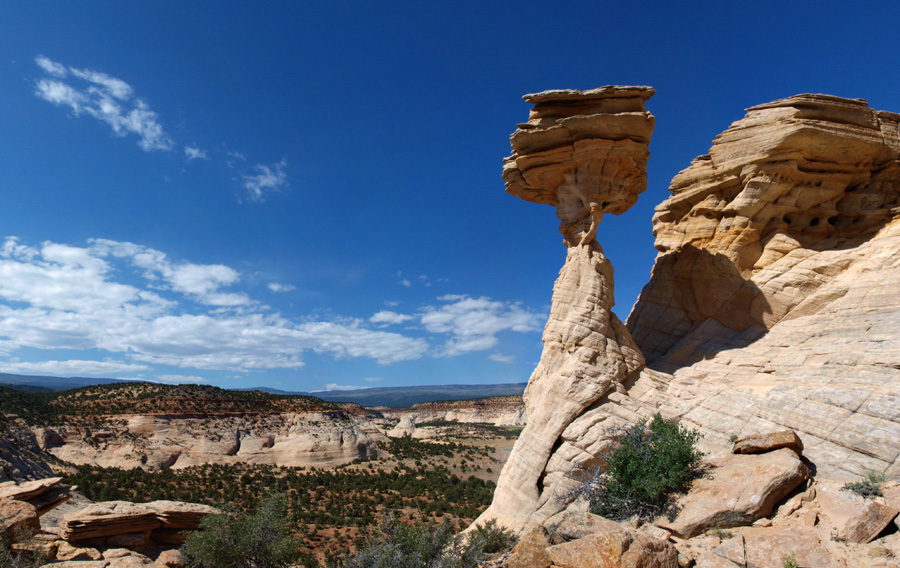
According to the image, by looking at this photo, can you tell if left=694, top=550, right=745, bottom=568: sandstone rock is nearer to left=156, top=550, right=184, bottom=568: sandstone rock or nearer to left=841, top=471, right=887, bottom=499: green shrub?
left=841, top=471, right=887, bottom=499: green shrub

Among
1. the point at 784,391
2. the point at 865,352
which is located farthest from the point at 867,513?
the point at 865,352

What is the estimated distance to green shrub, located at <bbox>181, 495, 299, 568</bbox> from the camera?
53.1 feet

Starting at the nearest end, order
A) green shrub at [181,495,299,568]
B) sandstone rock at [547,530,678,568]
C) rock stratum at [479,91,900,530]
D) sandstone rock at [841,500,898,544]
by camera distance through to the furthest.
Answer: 1. sandstone rock at [547,530,678,568]
2. sandstone rock at [841,500,898,544]
3. rock stratum at [479,91,900,530]
4. green shrub at [181,495,299,568]

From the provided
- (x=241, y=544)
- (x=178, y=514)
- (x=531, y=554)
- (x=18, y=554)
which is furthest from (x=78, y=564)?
(x=531, y=554)

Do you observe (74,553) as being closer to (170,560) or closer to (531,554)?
(170,560)

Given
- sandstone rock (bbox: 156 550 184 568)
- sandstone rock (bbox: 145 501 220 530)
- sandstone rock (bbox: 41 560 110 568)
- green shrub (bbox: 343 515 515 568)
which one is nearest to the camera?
green shrub (bbox: 343 515 515 568)

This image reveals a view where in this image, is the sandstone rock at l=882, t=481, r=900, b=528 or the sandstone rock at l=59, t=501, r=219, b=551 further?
the sandstone rock at l=59, t=501, r=219, b=551

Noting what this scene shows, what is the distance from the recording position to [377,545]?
12.8 m

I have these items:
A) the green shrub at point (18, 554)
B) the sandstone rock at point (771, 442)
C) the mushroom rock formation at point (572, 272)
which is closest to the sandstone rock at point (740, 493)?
the sandstone rock at point (771, 442)

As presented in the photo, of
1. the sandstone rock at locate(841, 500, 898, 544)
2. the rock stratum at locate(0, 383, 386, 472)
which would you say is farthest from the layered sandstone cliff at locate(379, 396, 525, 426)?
the sandstone rock at locate(841, 500, 898, 544)

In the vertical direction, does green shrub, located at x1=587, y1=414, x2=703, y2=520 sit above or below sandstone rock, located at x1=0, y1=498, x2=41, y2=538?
above

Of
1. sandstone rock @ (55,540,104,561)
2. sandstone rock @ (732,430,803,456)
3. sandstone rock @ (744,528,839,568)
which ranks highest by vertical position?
sandstone rock @ (732,430,803,456)

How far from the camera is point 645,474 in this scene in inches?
482

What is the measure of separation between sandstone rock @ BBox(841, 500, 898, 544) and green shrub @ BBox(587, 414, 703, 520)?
3609 mm
